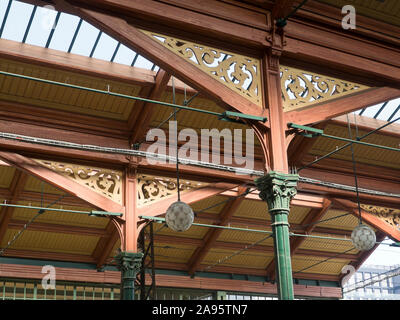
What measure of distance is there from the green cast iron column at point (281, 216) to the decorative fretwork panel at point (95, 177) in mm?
6742

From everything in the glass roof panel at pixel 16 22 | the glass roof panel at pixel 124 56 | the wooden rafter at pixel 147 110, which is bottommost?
the wooden rafter at pixel 147 110


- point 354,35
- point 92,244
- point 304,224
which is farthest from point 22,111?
point 304,224

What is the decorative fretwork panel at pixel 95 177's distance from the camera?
14.6 metres

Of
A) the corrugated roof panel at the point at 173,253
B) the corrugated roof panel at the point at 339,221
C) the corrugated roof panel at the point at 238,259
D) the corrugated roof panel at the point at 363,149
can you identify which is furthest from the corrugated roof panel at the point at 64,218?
the corrugated roof panel at the point at 339,221

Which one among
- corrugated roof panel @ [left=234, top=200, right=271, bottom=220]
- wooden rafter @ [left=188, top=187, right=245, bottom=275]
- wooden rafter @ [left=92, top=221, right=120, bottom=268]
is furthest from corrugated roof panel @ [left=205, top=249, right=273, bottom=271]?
wooden rafter @ [left=92, top=221, right=120, bottom=268]

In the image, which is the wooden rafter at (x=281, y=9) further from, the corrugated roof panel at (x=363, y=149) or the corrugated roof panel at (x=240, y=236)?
the corrugated roof panel at (x=240, y=236)

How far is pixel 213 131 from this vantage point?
16641 millimetres

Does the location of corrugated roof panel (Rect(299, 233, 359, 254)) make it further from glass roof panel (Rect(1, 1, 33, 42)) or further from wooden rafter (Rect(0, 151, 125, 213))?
glass roof panel (Rect(1, 1, 33, 42))

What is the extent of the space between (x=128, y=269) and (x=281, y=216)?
6.56 m

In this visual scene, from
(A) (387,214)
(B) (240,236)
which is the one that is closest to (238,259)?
(B) (240,236)

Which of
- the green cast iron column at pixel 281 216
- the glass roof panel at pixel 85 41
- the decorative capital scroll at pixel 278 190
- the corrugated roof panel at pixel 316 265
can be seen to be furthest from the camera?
the corrugated roof panel at pixel 316 265

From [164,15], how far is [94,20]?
1.06 metres

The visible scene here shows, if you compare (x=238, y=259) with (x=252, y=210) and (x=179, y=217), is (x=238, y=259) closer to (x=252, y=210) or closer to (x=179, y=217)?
(x=252, y=210)
